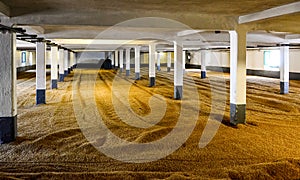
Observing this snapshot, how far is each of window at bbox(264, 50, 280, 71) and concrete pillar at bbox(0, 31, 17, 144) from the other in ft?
56.1

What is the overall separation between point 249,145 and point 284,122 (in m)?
2.23

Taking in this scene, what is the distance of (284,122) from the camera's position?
22.0ft

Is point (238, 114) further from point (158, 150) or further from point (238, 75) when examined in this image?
point (158, 150)

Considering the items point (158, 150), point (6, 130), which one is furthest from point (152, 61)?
point (158, 150)

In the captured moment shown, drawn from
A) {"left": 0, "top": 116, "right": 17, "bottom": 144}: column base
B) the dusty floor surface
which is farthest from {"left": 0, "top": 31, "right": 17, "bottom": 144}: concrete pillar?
the dusty floor surface

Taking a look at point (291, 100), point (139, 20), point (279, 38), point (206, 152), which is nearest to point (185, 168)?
point (206, 152)

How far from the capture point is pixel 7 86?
519 cm

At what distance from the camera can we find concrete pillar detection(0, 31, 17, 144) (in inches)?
203

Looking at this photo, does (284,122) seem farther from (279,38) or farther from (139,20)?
(279,38)

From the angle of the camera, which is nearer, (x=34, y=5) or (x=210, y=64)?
(x=34, y=5)

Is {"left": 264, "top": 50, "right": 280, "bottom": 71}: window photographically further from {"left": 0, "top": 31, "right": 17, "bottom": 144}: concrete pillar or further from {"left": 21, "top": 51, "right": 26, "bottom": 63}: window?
{"left": 21, "top": 51, "right": 26, "bottom": 63}: window

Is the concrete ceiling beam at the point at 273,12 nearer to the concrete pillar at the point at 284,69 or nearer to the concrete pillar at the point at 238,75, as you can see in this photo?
the concrete pillar at the point at 238,75

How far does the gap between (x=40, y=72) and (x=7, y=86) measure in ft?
14.0

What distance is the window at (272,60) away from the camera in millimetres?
19175
